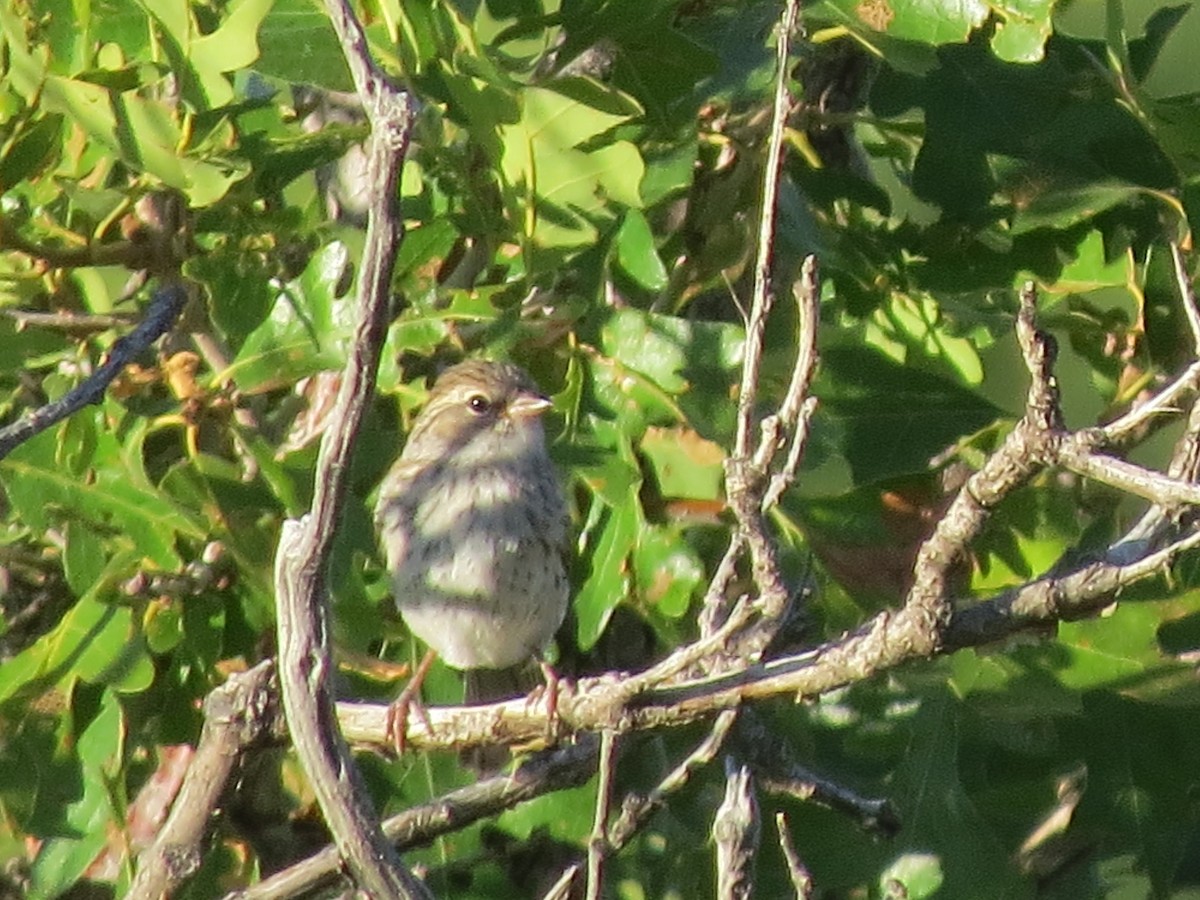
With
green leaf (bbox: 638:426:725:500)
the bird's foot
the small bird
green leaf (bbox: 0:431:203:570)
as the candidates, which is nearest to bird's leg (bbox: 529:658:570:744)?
the bird's foot

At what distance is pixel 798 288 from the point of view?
8.86 ft

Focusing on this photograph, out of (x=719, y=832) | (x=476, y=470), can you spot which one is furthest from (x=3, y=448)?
(x=476, y=470)

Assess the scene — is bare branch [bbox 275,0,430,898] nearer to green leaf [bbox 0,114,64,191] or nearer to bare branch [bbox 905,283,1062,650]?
bare branch [bbox 905,283,1062,650]

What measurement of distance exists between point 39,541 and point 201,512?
61 centimetres

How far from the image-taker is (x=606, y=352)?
352 cm

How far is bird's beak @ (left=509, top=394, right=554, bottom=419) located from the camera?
3936 millimetres

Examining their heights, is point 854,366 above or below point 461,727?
above

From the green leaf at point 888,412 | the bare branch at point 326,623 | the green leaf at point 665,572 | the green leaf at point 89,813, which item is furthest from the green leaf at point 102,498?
the green leaf at point 888,412

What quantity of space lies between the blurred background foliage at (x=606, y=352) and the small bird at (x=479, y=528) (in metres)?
0.11

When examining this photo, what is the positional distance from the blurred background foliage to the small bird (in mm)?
110

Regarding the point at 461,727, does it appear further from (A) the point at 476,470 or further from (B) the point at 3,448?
(A) the point at 476,470

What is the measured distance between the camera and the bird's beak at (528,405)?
3936 millimetres

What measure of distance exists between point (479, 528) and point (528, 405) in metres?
0.64

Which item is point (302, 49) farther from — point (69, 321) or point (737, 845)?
point (737, 845)
